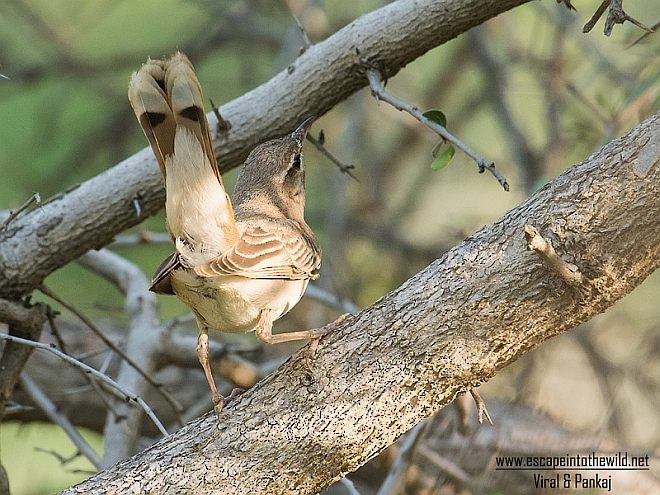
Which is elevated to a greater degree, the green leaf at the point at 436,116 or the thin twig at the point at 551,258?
the green leaf at the point at 436,116

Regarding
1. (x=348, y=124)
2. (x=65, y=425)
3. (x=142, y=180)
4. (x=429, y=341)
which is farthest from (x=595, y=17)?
(x=348, y=124)

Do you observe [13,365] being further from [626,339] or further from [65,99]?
[626,339]

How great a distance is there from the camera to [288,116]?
3.63 m

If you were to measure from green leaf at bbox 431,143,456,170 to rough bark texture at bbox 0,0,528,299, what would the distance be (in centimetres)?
45

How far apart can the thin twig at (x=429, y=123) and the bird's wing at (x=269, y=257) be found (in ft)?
→ 1.93

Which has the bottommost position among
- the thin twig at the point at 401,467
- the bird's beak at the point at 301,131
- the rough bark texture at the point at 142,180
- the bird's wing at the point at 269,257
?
the thin twig at the point at 401,467

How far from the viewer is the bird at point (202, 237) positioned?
114 inches

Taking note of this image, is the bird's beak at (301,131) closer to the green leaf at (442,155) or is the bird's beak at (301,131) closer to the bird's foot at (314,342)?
the green leaf at (442,155)

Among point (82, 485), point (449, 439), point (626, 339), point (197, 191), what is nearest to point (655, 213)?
point (197, 191)

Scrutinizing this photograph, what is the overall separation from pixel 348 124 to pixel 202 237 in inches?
141

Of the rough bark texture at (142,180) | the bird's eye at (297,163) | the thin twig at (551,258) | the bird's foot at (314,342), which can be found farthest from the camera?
the bird's eye at (297,163)

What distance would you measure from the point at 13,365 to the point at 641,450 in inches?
113

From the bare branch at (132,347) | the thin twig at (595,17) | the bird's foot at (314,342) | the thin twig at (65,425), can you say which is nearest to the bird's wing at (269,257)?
the bird's foot at (314,342)

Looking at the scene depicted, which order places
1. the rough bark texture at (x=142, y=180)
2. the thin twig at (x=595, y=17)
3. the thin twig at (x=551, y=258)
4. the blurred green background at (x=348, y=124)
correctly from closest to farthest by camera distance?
1. the thin twig at (x=551, y=258)
2. the thin twig at (x=595, y=17)
3. the rough bark texture at (x=142, y=180)
4. the blurred green background at (x=348, y=124)
